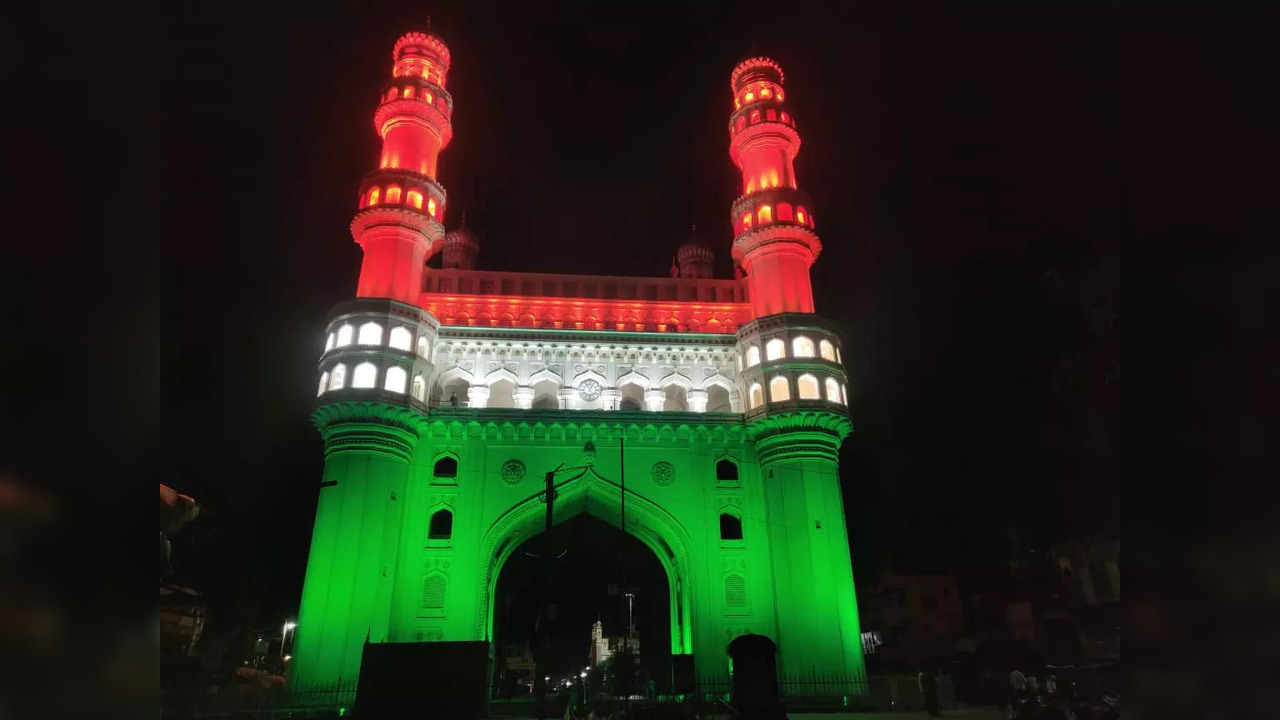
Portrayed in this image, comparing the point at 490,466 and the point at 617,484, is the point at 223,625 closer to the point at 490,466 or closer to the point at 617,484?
the point at 490,466

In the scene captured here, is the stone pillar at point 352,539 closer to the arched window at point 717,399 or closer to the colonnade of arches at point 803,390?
the arched window at point 717,399

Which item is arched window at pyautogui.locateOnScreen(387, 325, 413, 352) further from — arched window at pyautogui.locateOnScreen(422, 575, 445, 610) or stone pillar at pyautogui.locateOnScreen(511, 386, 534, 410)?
arched window at pyautogui.locateOnScreen(422, 575, 445, 610)

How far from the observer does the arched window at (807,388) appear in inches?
1230

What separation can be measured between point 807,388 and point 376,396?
1835 cm

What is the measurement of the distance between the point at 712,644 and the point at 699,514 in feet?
17.3

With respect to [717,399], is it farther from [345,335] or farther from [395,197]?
[395,197]

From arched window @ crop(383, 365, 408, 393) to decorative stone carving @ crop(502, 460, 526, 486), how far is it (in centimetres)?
550

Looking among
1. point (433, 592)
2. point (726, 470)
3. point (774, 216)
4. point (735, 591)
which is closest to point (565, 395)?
point (726, 470)

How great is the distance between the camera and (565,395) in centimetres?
3284

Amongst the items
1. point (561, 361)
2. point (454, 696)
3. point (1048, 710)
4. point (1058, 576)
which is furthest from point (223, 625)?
point (1058, 576)

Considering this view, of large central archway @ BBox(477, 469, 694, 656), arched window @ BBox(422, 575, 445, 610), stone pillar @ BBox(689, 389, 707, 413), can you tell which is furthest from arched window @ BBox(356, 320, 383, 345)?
stone pillar @ BBox(689, 389, 707, 413)

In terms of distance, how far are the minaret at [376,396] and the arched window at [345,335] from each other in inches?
2.1

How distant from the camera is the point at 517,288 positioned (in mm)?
35250

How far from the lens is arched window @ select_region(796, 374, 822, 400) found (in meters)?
31.2
